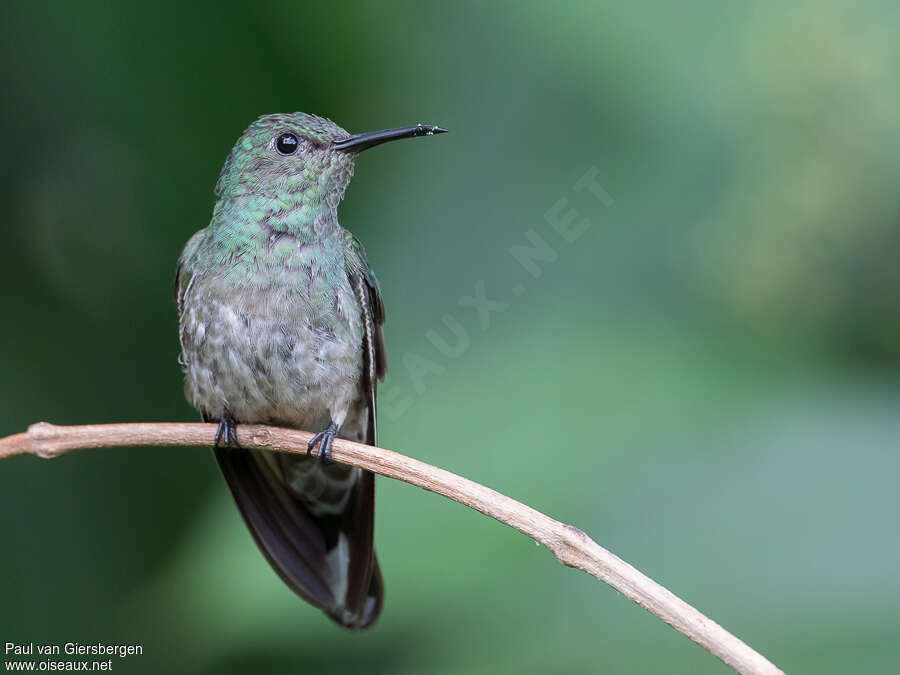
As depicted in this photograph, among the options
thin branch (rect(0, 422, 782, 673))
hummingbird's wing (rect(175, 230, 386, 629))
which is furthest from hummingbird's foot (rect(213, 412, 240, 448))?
thin branch (rect(0, 422, 782, 673))

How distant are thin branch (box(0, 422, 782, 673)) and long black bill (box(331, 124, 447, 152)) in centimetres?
76

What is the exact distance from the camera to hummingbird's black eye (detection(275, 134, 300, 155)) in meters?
2.57

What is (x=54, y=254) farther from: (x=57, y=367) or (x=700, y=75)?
(x=700, y=75)

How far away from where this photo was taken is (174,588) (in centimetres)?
300

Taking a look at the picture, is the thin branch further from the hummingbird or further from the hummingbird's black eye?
the hummingbird's black eye

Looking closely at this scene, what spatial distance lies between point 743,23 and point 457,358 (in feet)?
5.84

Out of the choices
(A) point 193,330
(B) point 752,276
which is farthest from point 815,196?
(A) point 193,330

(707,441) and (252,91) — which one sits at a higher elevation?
(252,91)

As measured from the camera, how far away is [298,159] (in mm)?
2557

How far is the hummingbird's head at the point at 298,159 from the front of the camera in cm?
255

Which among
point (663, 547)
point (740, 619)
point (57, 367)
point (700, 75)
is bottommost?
point (740, 619)

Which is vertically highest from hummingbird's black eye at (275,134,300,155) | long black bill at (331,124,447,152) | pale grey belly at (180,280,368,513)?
hummingbird's black eye at (275,134,300,155)

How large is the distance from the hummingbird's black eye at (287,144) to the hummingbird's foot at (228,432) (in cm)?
77

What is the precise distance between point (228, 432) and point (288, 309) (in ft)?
1.39
